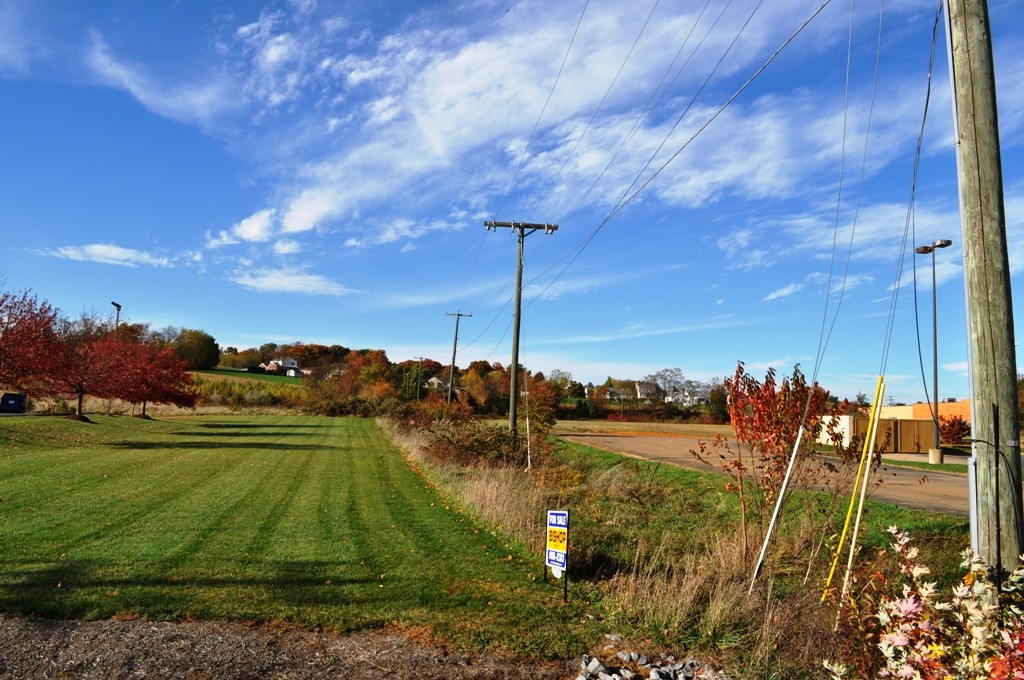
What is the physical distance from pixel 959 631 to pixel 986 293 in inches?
82.7

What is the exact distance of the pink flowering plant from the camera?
3.34 meters

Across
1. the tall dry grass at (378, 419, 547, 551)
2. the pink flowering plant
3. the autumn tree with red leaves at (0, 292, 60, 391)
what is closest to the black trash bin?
the autumn tree with red leaves at (0, 292, 60, 391)

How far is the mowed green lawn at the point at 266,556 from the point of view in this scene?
6609 mm

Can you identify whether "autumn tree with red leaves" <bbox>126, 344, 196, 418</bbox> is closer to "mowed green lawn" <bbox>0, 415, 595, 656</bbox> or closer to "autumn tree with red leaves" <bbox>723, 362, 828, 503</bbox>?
"mowed green lawn" <bbox>0, 415, 595, 656</bbox>

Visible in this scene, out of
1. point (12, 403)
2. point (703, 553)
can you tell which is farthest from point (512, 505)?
point (12, 403)

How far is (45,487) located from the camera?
14.4 m

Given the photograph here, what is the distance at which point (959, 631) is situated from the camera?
3799 mm

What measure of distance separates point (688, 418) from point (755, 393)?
Result: 7472cm

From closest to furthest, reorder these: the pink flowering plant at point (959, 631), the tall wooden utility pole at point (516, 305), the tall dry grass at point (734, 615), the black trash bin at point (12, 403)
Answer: the pink flowering plant at point (959, 631)
the tall dry grass at point (734, 615)
the tall wooden utility pole at point (516, 305)
the black trash bin at point (12, 403)

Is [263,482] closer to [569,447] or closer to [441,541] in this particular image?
[441,541]

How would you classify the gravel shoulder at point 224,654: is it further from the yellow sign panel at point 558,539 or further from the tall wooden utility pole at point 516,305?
the tall wooden utility pole at point 516,305

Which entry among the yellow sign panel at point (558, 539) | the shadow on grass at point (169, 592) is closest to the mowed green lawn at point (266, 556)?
the shadow on grass at point (169, 592)

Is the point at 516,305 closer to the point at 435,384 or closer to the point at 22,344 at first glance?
the point at 22,344

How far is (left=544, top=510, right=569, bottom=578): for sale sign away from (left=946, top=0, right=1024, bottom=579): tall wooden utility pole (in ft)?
13.9
